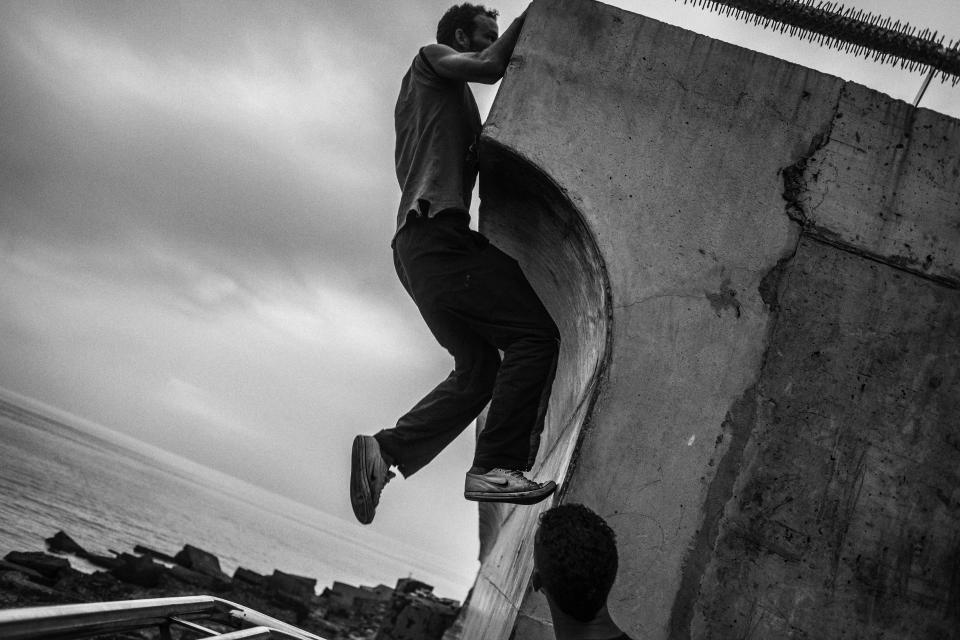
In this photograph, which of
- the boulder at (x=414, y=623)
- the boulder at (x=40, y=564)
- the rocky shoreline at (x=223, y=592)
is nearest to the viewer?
the boulder at (x=414, y=623)

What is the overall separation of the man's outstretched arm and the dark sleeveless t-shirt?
0.25ft

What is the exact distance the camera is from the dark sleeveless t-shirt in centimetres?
335

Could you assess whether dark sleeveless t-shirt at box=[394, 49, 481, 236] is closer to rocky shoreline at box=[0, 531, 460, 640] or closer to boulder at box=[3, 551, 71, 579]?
rocky shoreline at box=[0, 531, 460, 640]

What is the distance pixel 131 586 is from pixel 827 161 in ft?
50.2

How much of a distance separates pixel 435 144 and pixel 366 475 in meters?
1.70

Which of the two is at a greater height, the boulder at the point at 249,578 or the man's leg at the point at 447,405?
the man's leg at the point at 447,405

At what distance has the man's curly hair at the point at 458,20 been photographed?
12.5 feet

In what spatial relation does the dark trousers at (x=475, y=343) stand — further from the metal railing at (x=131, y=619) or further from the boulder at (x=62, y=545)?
the boulder at (x=62, y=545)

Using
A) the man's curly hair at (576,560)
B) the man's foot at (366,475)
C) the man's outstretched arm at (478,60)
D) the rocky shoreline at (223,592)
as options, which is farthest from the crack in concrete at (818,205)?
the rocky shoreline at (223,592)

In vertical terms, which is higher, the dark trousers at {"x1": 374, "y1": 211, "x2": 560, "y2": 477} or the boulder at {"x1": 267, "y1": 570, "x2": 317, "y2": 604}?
the dark trousers at {"x1": 374, "y1": 211, "x2": 560, "y2": 477}

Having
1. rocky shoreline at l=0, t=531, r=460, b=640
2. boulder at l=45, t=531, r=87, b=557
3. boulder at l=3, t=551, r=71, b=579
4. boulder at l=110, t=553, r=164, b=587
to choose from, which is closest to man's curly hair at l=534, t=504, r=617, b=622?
rocky shoreline at l=0, t=531, r=460, b=640

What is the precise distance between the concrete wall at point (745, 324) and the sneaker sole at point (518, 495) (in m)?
0.10

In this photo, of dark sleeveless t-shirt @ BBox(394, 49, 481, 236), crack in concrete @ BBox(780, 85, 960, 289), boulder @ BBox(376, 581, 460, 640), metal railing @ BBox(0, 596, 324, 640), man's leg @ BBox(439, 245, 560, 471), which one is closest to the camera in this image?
metal railing @ BBox(0, 596, 324, 640)

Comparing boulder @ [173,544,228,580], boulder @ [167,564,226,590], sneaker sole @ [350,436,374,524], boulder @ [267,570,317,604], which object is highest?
sneaker sole @ [350,436,374,524]
